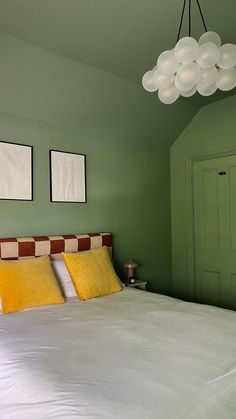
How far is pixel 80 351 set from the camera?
4.62 ft

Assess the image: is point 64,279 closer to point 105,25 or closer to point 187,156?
point 105,25

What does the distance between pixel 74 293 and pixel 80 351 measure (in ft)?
3.49

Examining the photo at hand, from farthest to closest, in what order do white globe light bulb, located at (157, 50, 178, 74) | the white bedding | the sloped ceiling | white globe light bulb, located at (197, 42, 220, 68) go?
the sloped ceiling, white globe light bulb, located at (157, 50, 178, 74), white globe light bulb, located at (197, 42, 220, 68), the white bedding

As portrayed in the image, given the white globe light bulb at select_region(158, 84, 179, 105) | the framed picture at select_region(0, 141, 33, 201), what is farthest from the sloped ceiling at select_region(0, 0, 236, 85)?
the framed picture at select_region(0, 141, 33, 201)

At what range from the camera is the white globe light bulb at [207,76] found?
Result: 1.61 metres

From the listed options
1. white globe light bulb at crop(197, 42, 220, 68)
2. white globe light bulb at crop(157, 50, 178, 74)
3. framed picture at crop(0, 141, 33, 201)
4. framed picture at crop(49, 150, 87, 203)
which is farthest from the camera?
framed picture at crop(49, 150, 87, 203)

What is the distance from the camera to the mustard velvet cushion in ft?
6.72

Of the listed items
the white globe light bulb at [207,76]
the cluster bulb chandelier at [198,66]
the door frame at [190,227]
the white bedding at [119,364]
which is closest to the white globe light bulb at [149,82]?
the cluster bulb chandelier at [198,66]

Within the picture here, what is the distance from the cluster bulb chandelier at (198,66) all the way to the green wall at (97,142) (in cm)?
112

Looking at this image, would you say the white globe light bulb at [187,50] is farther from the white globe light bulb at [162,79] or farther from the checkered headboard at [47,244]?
the checkered headboard at [47,244]

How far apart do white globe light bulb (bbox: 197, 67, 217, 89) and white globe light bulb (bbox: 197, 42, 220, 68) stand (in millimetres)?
61

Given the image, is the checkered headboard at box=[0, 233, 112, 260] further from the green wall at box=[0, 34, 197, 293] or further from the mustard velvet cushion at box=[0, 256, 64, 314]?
the mustard velvet cushion at box=[0, 256, 64, 314]

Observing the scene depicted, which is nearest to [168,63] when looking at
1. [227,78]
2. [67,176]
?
[227,78]

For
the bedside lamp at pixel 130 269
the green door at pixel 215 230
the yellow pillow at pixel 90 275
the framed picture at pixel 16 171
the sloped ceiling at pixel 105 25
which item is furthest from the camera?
the green door at pixel 215 230
